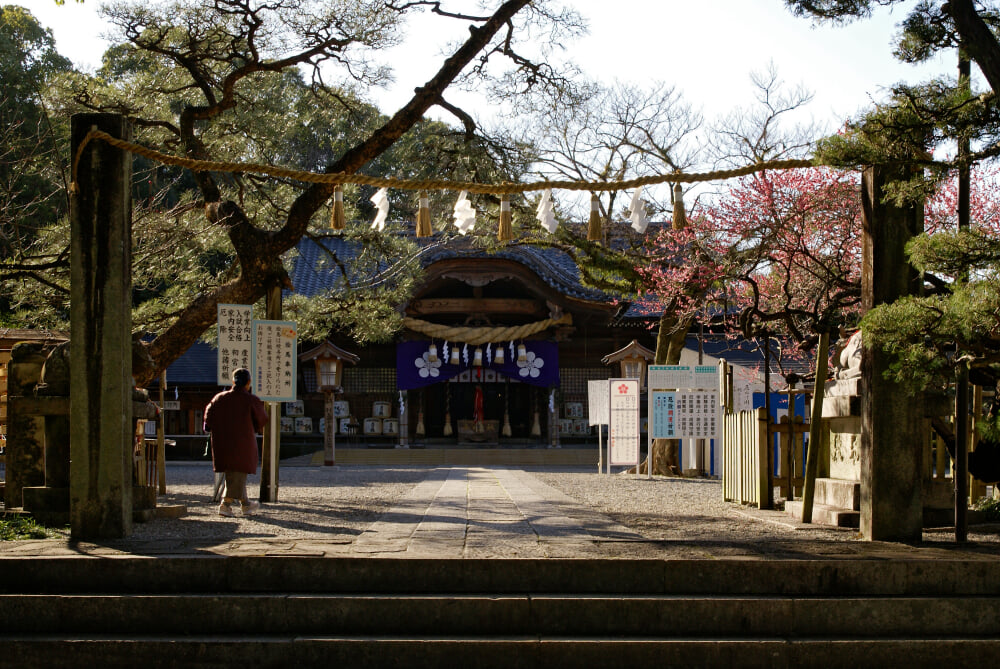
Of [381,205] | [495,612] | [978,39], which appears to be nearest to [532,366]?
[381,205]

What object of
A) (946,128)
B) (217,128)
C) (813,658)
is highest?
(217,128)

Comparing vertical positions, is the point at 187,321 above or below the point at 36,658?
above

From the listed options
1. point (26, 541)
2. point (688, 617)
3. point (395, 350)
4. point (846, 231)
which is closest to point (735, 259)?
point (846, 231)

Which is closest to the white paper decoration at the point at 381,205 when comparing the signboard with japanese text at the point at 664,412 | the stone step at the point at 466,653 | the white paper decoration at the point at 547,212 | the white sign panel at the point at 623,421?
the white paper decoration at the point at 547,212

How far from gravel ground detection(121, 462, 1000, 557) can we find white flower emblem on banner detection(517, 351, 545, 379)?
27.4ft

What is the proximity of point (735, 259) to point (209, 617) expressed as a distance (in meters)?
10.0

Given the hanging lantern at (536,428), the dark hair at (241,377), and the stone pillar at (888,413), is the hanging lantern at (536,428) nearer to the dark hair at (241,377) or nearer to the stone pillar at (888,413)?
the dark hair at (241,377)

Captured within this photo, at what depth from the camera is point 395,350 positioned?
23.2 meters

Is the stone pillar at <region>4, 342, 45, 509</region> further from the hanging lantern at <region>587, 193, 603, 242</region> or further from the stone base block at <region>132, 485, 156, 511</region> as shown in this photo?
the hanging lantern at <region>587, 193, 603, 242</region>

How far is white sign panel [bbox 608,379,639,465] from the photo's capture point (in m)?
15.2

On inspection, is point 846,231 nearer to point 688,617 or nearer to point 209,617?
point 688,617

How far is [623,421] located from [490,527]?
8.62m

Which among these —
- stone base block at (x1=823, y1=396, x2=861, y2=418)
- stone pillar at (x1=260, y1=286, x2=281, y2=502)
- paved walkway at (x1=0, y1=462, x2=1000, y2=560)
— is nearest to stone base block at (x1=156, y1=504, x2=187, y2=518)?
paved walkway at (x1=0, y1=462, x2=1000, y2=560)

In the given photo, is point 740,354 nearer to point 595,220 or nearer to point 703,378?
point 703,378
